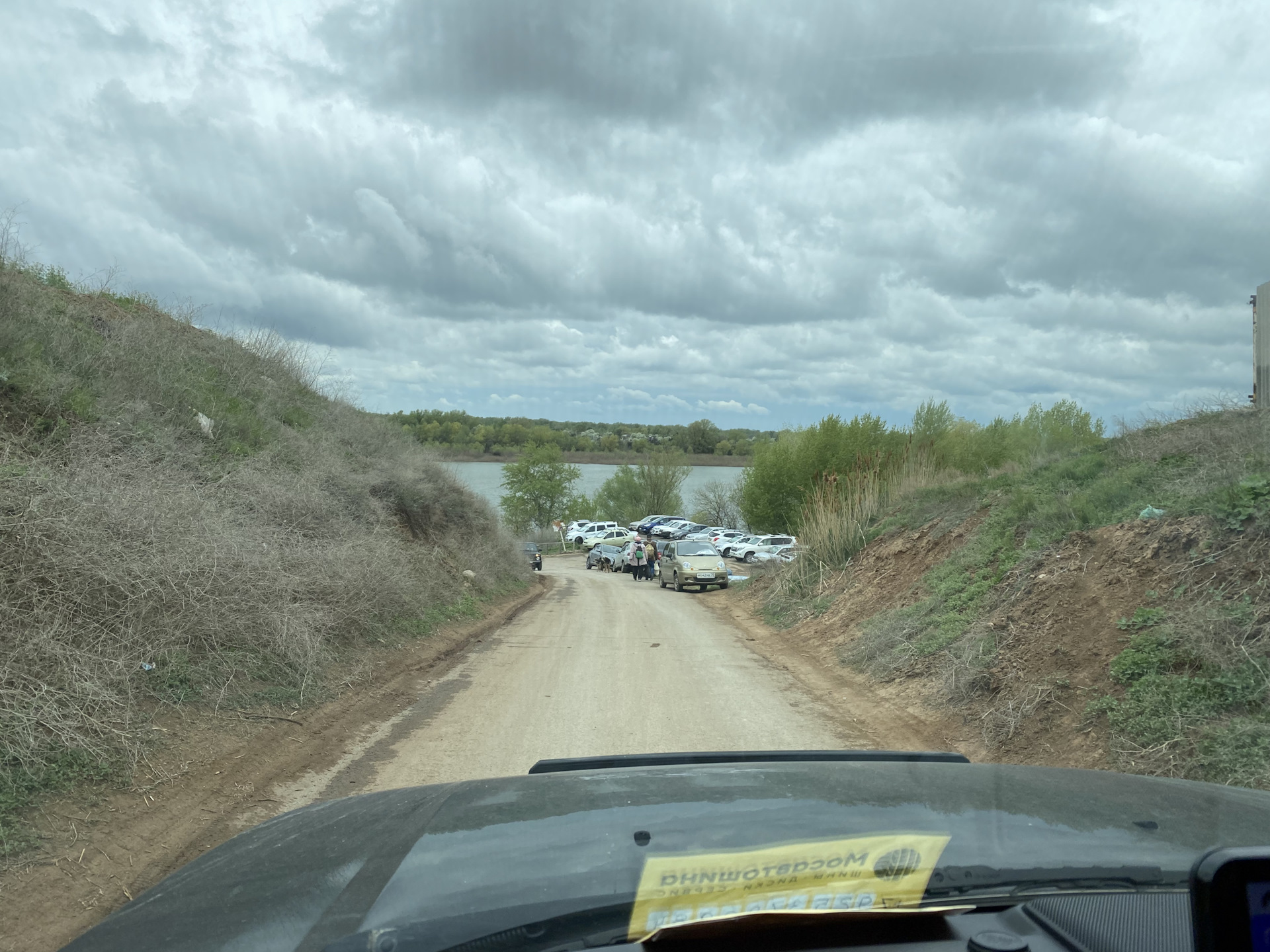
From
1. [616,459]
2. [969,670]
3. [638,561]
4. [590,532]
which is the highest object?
[616,459]

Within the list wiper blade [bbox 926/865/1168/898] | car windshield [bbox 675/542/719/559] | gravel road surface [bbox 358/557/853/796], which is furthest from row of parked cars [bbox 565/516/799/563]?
wiper blade [bbox 926/865/1168/898]

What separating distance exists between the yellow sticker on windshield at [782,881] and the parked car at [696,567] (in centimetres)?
2937

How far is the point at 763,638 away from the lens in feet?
56.0

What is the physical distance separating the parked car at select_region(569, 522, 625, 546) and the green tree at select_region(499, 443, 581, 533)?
7664mm

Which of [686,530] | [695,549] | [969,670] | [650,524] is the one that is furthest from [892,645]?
[650,524]

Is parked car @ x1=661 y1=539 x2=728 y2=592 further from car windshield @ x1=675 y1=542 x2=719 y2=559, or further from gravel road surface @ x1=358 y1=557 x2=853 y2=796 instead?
gravel road surface @ x1=358 y1=557 x2=853 y2=796

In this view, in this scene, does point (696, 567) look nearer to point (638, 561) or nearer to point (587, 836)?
point (638, 561)

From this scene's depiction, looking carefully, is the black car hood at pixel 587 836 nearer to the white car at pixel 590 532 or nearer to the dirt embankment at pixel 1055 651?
the dirt embankment at pixel 1055 651

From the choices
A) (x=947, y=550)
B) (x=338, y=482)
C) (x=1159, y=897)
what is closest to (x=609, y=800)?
(x=1159, y=897)

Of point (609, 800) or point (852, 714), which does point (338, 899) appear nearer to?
point (609, 800)

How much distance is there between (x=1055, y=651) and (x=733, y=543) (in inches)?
1808

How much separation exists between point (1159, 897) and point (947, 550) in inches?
560

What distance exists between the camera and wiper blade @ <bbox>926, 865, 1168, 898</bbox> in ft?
6.42

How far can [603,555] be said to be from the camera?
178 feet
